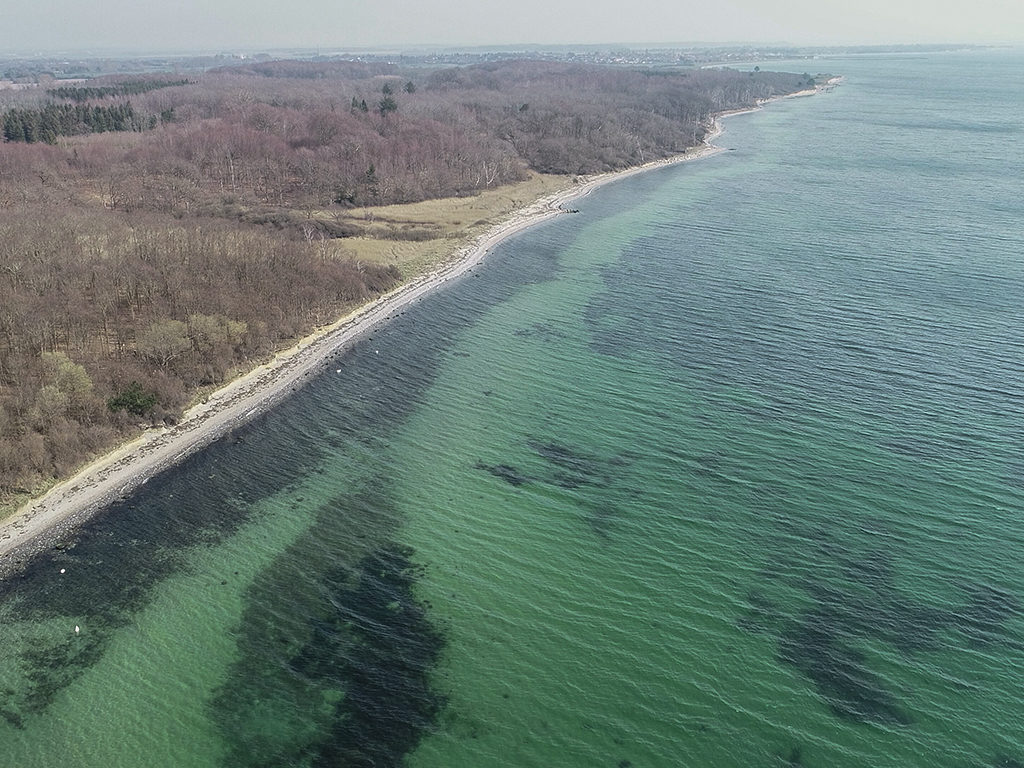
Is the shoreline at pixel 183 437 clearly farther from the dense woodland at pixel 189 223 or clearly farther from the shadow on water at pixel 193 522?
the dense woodland at pixel 189 223

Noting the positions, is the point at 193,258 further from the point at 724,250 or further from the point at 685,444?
the point at 724,250

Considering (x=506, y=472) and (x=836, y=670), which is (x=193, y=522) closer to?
(x=506, y=472)

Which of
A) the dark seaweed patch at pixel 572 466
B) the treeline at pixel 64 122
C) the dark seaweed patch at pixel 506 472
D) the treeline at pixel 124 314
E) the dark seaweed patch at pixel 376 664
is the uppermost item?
the treeline at pixel 64 122

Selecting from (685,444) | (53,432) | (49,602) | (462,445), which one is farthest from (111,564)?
(685,444)

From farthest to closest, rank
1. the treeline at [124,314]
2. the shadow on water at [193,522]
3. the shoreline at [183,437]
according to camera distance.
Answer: the treeline at [124,314] < the shoreline at [183,437] < the shadow on water at [193,522]

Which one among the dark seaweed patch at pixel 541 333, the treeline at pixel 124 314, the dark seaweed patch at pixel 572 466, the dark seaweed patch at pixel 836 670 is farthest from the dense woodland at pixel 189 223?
the dark seaweed patch at pixel 836 670

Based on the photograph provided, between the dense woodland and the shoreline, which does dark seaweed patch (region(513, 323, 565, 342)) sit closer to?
the shoreline
